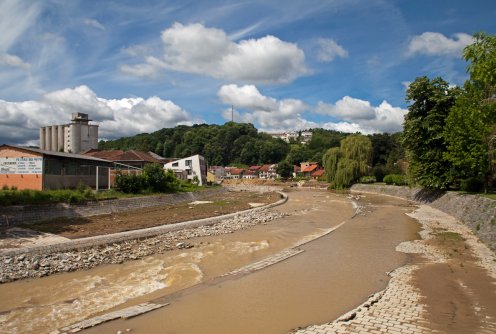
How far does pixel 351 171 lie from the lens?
205ft

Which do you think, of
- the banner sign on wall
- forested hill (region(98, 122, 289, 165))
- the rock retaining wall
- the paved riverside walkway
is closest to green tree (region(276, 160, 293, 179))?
forested hill (region(98, 122, 289, 165))

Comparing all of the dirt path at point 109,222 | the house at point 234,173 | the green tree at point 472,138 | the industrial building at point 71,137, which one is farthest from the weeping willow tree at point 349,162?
the industrial building at point 71,137

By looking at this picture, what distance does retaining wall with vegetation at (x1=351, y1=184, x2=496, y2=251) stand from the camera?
17.8 m

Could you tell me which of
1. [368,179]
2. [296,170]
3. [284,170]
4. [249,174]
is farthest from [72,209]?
[296,170]

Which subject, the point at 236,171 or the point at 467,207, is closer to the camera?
the point at 467,207

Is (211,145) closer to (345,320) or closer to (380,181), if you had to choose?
(380,181)

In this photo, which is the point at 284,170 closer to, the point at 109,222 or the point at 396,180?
the point at 396,180

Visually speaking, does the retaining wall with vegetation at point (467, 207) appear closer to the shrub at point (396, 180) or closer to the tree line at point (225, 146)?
the shrub at point (396, 180)

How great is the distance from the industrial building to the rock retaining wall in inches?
2094

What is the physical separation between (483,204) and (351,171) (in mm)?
41308

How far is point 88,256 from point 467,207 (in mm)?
24119

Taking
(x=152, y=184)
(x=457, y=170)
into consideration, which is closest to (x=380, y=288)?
(x=457, y=170)

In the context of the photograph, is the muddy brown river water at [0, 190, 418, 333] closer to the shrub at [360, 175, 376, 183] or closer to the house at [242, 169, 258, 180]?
the shrub at [360, 175, 376, 183]

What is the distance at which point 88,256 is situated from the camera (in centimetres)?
1497
